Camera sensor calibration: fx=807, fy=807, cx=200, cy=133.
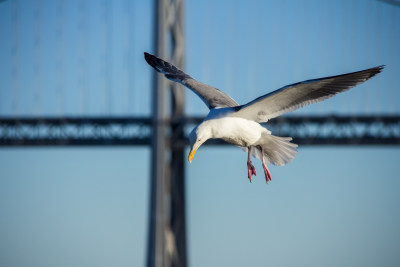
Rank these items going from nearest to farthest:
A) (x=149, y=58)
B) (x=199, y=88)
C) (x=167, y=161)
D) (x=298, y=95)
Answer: (x=298, y=95), (x=199, y=88), (x=149, y=58), (x=167, y=161)

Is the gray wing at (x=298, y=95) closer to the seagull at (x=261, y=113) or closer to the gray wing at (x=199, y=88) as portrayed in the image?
the seagull at (x=261, y=113)

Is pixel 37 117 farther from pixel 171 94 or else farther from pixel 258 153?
Answer: pixel 258 153

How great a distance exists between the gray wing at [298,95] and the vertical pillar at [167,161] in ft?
25.8

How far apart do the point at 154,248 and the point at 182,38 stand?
3.83 meters

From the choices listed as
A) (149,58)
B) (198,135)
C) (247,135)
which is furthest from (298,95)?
(149,58)

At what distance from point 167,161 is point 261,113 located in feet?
29.9

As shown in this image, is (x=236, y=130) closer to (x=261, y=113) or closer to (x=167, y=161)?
(x=261, y=113)

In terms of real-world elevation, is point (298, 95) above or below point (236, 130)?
above

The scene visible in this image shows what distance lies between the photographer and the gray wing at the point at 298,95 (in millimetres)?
4277

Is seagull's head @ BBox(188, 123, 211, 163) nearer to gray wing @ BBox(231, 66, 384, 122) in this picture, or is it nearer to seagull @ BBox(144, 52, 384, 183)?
seagull @ BBox(144, 52, 384, 183)

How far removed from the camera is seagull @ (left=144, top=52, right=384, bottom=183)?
14.0 feet

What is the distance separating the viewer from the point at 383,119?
15289 millimetres

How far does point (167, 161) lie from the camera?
Result: 1368cm

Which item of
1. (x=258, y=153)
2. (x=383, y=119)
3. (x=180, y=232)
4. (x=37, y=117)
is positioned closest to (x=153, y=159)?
(x=180, y=232)
